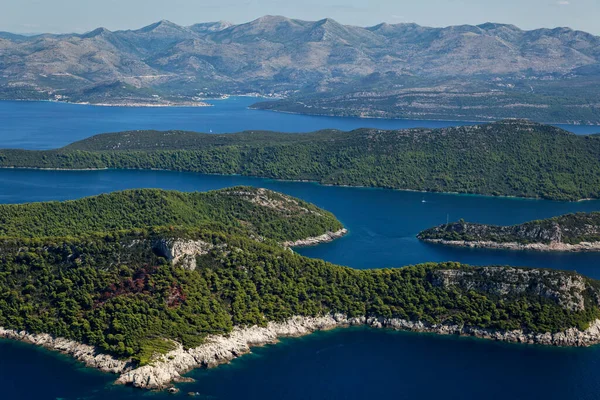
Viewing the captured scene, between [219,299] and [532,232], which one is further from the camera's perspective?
[532,232]

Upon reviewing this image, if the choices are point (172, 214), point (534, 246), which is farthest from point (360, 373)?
point (534, 246)

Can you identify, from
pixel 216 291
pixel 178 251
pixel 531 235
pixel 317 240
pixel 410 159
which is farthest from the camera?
pixel 410 159

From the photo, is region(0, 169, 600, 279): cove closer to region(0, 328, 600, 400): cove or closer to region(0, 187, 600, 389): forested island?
region(0, 187, 600, 389): forested island

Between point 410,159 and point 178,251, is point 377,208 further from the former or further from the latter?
point 178,251

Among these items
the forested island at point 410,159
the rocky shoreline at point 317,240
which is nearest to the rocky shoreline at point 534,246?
the rocky shoreline at point 317,240

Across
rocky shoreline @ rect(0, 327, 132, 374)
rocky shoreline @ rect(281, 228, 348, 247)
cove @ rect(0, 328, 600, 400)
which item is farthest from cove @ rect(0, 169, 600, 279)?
rocky shoreline @ rect(0, 327, 132, 374)

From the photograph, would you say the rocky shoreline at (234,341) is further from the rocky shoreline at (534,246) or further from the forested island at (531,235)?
the forested island at (531,235)

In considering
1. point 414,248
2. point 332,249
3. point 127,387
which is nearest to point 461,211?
point 414,248
